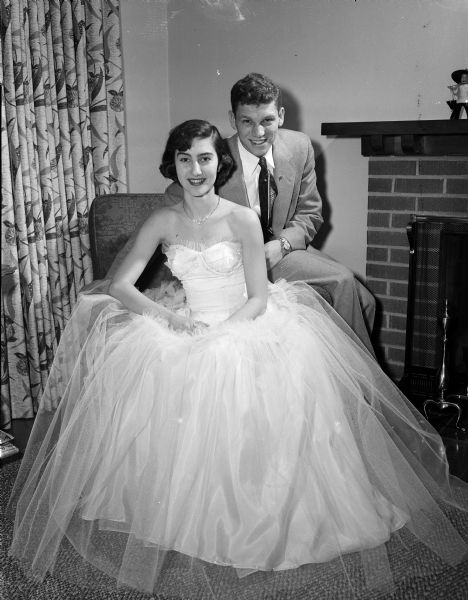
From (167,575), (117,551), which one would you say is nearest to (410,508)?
(167,575)

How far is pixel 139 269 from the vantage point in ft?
7.88

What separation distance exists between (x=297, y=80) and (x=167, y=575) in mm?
2423

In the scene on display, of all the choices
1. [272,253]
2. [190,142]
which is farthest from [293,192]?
[190,142]

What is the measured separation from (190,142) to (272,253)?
0.66m

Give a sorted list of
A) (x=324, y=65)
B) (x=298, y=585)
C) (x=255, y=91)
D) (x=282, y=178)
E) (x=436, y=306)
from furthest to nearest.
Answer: (x=324, y=65) → (x=436, y=306) → (x=282, y=178) → (x=255, y=91) → (x=298, y=585)

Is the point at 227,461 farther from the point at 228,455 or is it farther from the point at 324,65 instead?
the point at 324,65

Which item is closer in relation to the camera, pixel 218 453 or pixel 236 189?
pixel 218 453

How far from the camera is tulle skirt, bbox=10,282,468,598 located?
189 centimetres

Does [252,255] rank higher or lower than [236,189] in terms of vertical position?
lower

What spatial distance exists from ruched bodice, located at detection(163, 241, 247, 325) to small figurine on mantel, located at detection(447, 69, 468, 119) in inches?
46.6

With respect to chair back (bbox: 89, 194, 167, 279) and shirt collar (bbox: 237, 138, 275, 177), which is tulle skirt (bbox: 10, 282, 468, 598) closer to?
chair back (bbox: 89, 194, 167, 279)

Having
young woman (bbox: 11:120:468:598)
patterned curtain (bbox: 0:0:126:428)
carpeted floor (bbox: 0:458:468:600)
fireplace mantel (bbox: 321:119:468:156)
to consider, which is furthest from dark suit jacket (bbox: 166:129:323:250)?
carpeted floor (bbox: 0:458:468:600)

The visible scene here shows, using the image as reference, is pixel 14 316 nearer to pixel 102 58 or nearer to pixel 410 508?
pixel 102 58

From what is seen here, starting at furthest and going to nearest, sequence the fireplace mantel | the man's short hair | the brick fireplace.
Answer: the brick fireplace → the fireplace mantel → the man's short hair
